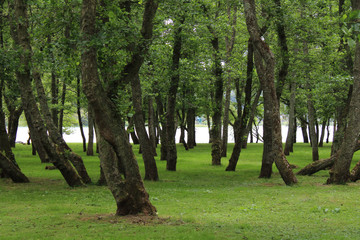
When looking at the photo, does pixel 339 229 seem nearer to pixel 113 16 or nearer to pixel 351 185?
pixel 113 16

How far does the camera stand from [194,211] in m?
12.3

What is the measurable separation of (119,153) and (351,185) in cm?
→ 1129

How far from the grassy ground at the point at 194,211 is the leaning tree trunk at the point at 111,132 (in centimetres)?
51

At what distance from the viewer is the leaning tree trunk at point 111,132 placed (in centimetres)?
1016

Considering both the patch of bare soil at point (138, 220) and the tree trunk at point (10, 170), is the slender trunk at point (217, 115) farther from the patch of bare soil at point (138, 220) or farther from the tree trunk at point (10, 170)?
the patch of bare soil at point (138, 220)

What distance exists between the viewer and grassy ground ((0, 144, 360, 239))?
8.98 meters

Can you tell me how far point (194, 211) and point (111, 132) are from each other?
12.0 feet

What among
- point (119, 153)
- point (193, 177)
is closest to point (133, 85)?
point (193, 177)

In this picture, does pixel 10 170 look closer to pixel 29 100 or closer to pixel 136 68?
pixel 29 100

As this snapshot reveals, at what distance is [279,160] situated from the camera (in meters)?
17.9

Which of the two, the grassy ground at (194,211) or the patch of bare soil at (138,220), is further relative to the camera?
the patch of bare soil at (138,220)

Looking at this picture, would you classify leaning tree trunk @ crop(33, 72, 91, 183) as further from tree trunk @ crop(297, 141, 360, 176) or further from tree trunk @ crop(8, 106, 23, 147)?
tree trunk @ crop(8, 106, 23, 147)

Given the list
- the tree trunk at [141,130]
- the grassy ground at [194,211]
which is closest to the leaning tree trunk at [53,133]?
the grassy ground at [194,211]

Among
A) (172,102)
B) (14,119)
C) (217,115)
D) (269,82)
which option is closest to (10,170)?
(172,102)
